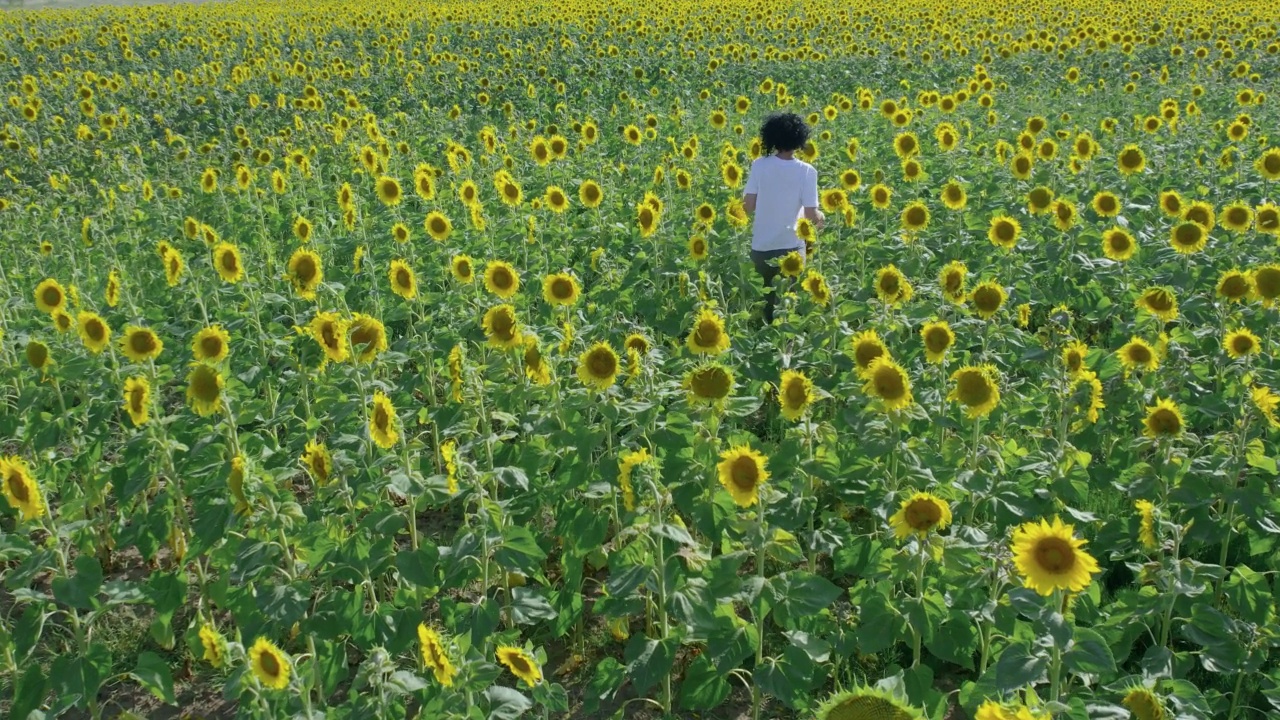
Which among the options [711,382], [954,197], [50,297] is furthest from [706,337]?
[954,197]

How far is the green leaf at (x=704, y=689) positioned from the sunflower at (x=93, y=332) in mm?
2850

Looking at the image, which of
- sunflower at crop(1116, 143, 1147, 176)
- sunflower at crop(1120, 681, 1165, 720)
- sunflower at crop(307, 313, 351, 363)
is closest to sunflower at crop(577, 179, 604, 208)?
sunflower at crop(307, 313, 351, 363)

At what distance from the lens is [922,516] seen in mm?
2994

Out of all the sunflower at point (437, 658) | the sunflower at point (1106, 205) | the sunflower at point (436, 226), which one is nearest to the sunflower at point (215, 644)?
the sunflower at point (437, 658)

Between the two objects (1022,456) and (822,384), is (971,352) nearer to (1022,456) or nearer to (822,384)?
(822,384)

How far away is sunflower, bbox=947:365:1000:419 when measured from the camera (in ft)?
11.6

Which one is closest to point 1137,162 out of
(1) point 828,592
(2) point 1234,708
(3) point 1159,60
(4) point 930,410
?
(4) point 930,410

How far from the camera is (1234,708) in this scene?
10.4 ft

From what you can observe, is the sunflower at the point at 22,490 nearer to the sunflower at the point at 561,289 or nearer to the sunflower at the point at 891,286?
the sunflower at the point at 561,289

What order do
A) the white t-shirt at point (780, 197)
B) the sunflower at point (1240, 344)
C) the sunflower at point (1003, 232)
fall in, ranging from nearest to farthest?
1. the sunflower at point (1240, 344)
2. the sunflower at point (1003, 232)
3. the white t-shirt at point (780, 197)

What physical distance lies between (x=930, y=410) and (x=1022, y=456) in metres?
0.41

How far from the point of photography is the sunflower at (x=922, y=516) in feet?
9.77

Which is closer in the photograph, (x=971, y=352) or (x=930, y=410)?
(x=930, y=410)

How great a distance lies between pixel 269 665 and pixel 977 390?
2539 millimetres
